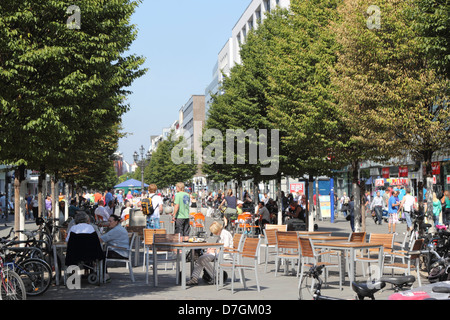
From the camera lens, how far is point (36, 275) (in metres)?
11.6

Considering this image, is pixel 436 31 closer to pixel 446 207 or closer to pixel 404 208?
pixel 446 207

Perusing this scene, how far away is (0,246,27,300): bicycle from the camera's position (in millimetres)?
9688

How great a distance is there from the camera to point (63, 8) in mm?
15484

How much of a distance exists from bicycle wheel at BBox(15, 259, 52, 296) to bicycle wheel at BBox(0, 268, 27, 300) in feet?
5.68

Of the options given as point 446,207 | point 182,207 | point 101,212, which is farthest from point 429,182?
point 101,212

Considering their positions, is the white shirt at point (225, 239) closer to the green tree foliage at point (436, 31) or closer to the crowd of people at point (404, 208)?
the crowd of people at point (404, 208)

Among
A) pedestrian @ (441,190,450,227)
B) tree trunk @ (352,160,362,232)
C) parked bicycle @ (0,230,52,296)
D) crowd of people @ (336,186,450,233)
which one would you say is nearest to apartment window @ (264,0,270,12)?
crowd of people @ (336,186,450,233)

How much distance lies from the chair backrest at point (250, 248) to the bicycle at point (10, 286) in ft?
13.9

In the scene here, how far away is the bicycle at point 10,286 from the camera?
381 inches

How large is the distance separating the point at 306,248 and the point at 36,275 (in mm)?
4871

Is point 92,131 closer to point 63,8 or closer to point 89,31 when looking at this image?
point 89,31

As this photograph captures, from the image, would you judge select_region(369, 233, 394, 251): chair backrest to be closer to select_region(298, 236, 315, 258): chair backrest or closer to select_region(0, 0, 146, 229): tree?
select_region(298, 236, 315, 258): chair backrest

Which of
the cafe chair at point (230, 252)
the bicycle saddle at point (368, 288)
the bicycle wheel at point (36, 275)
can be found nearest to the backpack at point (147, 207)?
the cafe chair at point (230, 252)
